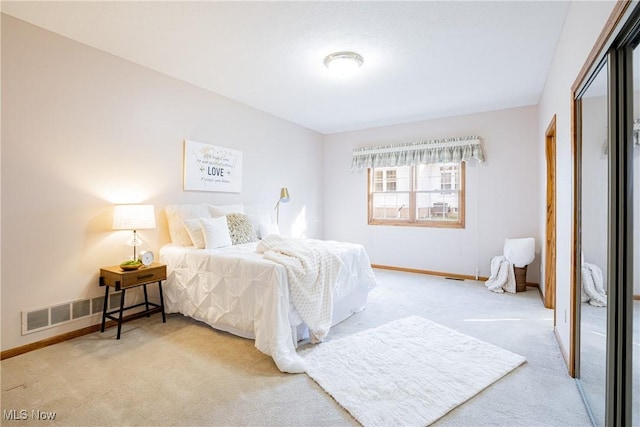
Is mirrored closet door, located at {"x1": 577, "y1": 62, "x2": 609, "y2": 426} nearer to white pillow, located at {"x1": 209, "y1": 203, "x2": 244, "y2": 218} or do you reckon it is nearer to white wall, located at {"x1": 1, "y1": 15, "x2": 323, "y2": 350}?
white pillow, located at {"x1": 209, "y1": 203, "x2": 244, "y2": 218}

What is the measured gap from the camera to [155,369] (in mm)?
2270

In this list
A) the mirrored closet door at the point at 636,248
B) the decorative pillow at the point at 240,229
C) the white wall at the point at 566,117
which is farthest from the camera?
the decorative pillow at the point at 240,229

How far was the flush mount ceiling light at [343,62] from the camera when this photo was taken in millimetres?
3018

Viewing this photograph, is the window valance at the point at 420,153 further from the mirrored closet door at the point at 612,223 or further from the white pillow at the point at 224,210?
the mirrored closet door at the point at 612,223

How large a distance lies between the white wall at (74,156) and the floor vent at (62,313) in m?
0.05

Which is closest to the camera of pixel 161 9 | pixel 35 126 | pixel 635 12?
pixel 635 12

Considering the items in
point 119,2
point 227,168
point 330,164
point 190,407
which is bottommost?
point 190,407

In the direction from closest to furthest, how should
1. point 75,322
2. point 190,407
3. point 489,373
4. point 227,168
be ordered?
point 190,407 < point 489,373 < point 75,322 < point 227,168

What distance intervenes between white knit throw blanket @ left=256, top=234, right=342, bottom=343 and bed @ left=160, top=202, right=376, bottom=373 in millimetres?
21

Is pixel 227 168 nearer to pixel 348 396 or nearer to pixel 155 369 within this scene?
pixel 155 369

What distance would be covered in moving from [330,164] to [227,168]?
2.59m

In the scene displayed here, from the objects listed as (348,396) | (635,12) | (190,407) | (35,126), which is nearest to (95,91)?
(35,126)

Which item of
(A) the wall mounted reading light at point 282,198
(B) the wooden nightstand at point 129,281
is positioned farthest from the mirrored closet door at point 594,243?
(A) the wall mounted reading light at point 282,198

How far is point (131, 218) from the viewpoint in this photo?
291 cm
